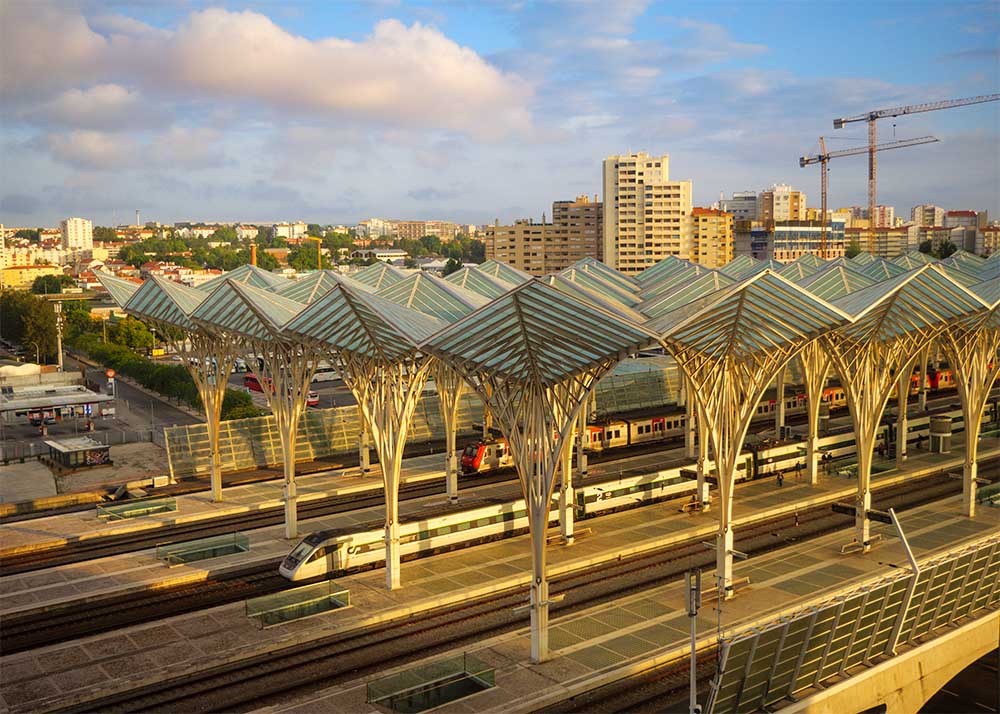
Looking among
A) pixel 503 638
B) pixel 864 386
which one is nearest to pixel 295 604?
pixel 503 638

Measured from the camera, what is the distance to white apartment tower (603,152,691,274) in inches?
6161

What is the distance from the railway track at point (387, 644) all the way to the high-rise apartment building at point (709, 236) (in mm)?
129700

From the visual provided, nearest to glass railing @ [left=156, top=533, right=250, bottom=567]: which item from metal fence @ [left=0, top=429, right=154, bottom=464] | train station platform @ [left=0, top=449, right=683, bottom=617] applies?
train station platform @ [left=0, top=449, right=683, bottom=617]

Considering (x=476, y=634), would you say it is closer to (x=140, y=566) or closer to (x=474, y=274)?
(x=140, y=566)

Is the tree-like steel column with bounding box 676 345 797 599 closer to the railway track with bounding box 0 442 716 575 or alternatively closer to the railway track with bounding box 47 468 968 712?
the railway track with bounding box 47 468 968 712

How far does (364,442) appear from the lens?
173 ft

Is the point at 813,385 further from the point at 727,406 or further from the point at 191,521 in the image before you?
the point at 191,521

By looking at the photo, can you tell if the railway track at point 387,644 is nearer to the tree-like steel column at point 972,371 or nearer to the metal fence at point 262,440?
the tree-like steel column at point 972,371

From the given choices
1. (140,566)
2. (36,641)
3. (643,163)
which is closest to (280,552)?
(140,566)

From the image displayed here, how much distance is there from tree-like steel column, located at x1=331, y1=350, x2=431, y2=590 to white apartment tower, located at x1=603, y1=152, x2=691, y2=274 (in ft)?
413

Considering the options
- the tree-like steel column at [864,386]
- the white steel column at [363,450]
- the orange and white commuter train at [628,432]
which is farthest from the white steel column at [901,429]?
the white steel column at [363,450]

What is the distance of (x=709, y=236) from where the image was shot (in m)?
166

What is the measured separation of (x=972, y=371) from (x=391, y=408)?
1122 inches

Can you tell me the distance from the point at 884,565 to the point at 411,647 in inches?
772
